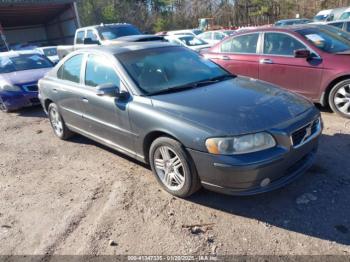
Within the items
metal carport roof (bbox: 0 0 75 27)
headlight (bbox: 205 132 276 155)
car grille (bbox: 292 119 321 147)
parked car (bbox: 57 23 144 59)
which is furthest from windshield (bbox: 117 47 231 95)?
metal carport roof (bbox: 0 0 75 27)

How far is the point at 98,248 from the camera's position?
9.32 feet

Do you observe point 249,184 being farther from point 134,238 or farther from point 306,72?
point 306,72

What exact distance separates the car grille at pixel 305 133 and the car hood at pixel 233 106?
0.54 feet

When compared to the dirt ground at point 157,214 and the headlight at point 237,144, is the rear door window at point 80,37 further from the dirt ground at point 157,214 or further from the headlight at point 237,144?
the headlight at point 237,144

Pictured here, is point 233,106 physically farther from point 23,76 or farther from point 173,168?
point 23,76

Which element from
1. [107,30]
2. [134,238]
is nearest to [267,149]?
[134,238]

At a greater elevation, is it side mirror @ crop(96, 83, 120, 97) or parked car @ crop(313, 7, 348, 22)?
side mirror @ crop(96, 83, 120, 97)

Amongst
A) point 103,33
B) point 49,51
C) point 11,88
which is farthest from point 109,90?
point 49,51

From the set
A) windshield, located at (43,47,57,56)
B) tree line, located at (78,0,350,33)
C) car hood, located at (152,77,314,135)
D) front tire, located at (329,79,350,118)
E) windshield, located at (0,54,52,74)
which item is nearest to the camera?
car hood, located at (152,77,314,135)

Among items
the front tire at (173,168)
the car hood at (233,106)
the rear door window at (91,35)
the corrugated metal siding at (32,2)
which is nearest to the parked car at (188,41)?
the rear door window at (91,35)

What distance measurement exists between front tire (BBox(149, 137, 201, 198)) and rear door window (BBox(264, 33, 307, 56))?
3608 millimetres

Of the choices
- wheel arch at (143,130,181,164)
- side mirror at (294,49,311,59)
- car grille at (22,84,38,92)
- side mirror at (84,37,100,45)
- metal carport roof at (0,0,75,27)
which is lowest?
car grille at (22,84,38,92)

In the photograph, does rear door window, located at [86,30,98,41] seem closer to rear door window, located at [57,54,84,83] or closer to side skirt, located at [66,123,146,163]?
rear door window, located at [57,54,84,83]

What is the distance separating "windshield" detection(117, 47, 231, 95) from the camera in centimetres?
370
